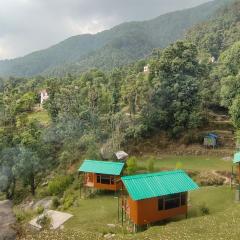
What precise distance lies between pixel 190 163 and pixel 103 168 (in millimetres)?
13183

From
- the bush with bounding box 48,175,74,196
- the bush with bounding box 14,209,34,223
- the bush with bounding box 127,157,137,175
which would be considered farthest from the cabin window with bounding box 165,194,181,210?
the bush with bounding box 48,175,74,196

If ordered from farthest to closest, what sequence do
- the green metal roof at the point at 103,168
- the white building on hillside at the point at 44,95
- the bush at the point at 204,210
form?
the white building on hillside at the point at 44,95, the green metal roof at the point at 103,168, the bush at the point at 204,210

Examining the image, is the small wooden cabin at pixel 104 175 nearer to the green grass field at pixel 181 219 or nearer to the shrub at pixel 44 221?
the green grass field at pixel 181 219

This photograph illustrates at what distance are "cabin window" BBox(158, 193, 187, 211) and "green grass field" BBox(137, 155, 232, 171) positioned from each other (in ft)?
43.3

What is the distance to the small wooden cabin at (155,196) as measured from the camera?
26828mm

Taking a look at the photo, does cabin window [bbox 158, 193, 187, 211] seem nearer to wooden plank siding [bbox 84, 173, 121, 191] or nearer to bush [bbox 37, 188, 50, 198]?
wooden plank siding [bbox 84, 173, 121, 191]

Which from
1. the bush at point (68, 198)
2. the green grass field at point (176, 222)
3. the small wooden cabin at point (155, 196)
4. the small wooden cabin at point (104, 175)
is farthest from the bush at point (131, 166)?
the small wooden cabin at point (155, 196)

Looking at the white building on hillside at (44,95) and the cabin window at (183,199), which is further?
the white building on hillside at (44,95)

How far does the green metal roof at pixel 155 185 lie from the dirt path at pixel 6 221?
8906 millimetres

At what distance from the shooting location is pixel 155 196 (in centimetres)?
2659

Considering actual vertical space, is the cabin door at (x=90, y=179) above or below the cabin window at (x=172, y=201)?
below

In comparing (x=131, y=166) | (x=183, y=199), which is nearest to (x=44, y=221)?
(x=183, y=199)

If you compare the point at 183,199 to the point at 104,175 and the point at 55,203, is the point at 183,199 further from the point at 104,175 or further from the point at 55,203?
the point at 55,203

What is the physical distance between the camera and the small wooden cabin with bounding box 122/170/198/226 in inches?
1056
